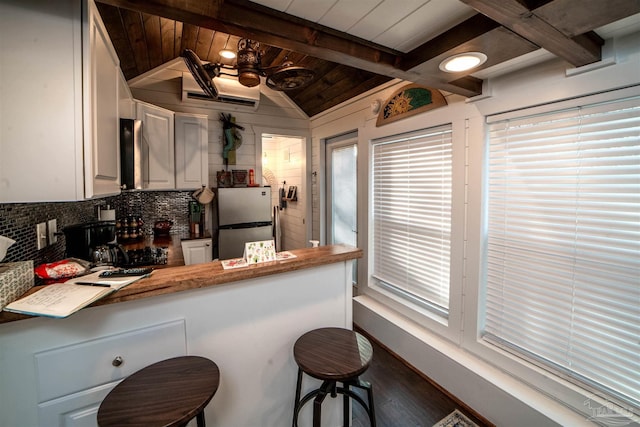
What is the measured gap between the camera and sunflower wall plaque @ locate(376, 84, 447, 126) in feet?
7.41

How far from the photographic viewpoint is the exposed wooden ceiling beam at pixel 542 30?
99 centimetres

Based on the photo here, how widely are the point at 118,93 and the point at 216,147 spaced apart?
6.36ft

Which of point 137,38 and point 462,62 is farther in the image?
point 137,38

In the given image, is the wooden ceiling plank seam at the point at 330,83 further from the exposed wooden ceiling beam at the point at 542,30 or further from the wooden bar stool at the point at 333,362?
the wooden bar stool at the point at 333,362

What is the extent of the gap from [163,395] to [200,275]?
0.46 metres

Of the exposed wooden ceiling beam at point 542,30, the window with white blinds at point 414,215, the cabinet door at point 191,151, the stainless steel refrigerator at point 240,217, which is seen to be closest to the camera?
the exposed wooden ceiling beam at point 542,30

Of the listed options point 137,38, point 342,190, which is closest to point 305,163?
point 342,190

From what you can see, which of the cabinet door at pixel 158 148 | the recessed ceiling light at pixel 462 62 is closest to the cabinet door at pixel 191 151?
the cabinet door at pixel 158 148

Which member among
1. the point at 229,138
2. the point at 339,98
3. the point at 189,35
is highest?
the point at 189,35

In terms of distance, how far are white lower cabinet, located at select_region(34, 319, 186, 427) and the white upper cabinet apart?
60 centimetres

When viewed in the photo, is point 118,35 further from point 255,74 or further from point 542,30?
point 542,30

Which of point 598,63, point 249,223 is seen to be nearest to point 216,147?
point 249,223

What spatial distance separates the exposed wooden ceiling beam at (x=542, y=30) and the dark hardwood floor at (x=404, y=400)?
224cm

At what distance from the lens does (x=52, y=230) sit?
160 cm
